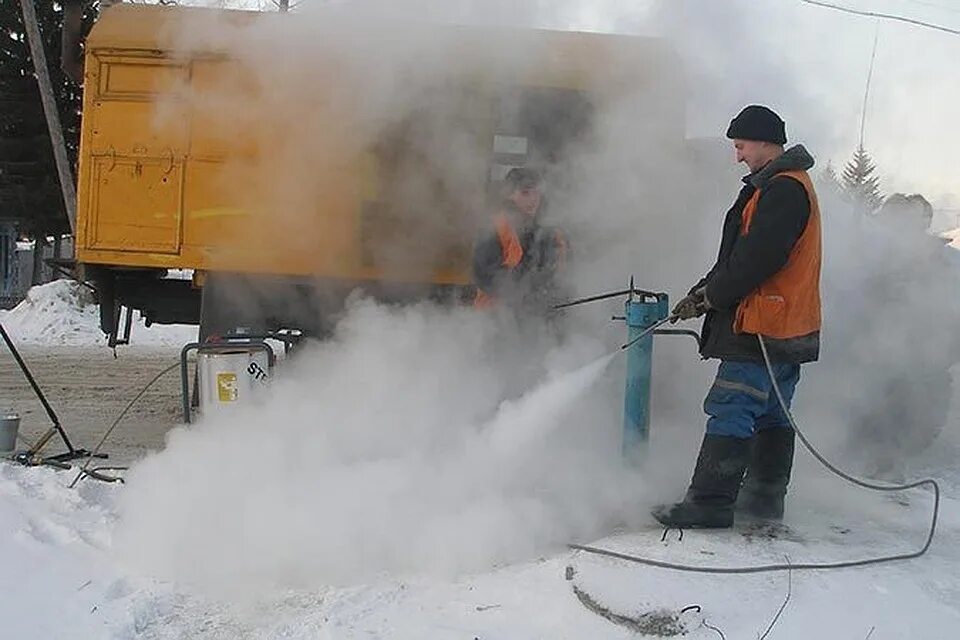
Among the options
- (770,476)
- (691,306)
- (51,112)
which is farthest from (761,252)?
(51,112)

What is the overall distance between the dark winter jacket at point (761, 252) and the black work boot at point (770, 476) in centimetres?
50

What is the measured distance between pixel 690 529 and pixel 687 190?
2381 millimetres

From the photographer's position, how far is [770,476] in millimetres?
4062

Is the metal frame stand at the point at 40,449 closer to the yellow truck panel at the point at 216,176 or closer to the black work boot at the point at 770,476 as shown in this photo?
the yellow truck panel at the point at 216,176

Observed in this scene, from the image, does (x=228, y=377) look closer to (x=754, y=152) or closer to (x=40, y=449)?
(x=40, y=449)

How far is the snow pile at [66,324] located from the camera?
1295 cm

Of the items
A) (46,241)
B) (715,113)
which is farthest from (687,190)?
(46,241)

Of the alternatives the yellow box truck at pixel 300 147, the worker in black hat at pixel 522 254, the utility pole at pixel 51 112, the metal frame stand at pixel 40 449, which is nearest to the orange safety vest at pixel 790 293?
the worker in black hat at pixel 522 254

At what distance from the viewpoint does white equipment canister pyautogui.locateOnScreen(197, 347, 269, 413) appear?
517cm

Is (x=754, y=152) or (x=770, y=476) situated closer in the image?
(x=754, y=152)

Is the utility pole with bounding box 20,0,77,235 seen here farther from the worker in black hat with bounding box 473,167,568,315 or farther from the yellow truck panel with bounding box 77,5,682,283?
the worker in black hat with bounding box 473,167,568,315

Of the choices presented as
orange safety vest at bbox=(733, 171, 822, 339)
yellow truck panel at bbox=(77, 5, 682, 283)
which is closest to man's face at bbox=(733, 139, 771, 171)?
orange safety vest at bbox=(733, 171, 822, 339)

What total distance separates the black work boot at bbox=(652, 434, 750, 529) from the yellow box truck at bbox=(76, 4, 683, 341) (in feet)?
8.51

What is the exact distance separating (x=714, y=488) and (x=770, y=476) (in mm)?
451
